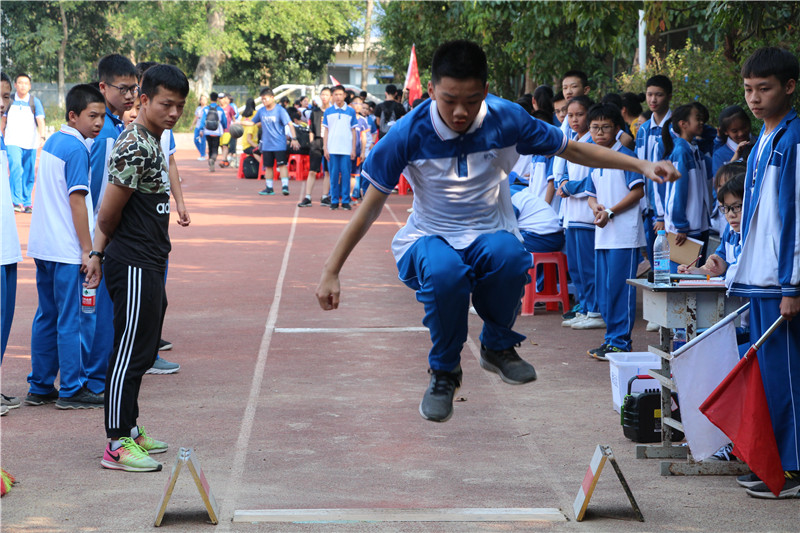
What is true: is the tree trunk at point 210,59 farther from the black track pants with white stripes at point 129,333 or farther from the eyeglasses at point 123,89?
the black track pants with white stripes at point 129,333

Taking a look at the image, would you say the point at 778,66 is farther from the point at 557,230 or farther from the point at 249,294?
the point at 249,294

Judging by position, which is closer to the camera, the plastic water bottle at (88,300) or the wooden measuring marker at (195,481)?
the wooden measuring marker at (195,481)

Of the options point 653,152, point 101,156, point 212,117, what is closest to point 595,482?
point 101,156

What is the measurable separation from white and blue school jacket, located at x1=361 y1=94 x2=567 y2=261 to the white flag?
1.59 metres

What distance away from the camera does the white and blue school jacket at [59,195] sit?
6629 mm

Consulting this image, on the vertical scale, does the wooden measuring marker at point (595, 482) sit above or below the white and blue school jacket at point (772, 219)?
below

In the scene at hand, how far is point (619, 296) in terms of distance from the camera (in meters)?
8.31

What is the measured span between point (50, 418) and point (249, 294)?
485cm

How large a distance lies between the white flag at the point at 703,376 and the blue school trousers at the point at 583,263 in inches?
144

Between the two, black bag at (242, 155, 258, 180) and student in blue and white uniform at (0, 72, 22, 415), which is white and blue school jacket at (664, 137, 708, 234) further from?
black bag at (242, 155, 258, 180)

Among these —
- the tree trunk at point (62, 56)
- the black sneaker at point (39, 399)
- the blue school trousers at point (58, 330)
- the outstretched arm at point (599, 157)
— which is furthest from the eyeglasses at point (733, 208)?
the tree trunk at point (62, 56)

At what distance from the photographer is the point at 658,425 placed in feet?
20.7

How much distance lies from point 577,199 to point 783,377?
13.0ft

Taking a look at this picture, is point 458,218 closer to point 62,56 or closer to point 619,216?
point 619,216
